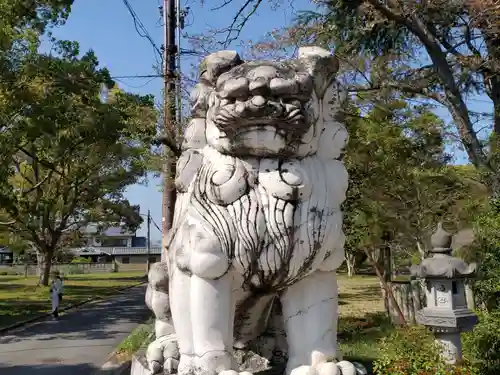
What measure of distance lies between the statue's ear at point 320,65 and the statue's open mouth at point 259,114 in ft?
0.66

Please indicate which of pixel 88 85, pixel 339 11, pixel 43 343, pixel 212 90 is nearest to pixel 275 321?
pixel 212 90

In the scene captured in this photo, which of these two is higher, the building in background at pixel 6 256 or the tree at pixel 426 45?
the tree at pixel 426 45

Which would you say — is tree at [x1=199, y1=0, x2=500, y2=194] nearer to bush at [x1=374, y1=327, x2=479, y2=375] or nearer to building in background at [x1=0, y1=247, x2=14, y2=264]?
bush at [x1=374, y1=327, x2=479, y2=375]

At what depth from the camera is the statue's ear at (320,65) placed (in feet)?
8.59

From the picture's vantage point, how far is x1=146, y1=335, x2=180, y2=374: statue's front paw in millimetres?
2746

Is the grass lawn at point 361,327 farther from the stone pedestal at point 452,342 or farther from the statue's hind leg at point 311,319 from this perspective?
the statue's hind leg at point 311,319

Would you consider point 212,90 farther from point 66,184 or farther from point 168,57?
point 66,184

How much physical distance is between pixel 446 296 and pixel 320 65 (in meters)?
4.57

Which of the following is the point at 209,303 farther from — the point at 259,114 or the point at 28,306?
the point at 28,306

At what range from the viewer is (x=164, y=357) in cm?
280

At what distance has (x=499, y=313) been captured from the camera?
5676 millimetres

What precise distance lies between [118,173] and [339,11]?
48.3 ft

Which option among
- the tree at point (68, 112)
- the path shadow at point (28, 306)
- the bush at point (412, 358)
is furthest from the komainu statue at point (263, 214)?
the path shadow at point (28, 306)

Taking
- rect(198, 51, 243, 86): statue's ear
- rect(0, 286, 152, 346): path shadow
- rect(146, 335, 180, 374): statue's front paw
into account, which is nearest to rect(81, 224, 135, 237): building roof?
rect(0, 286, 152, 346): path shadow
